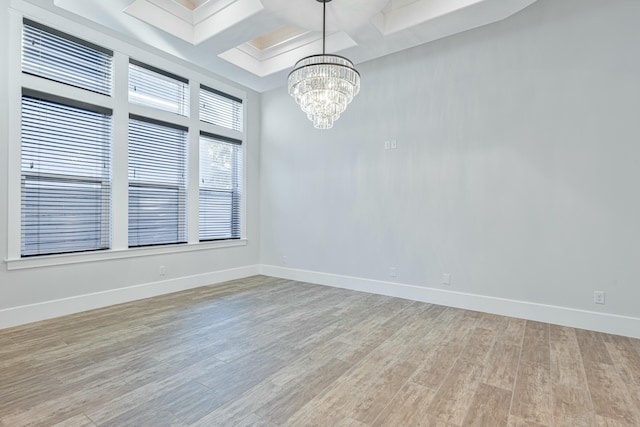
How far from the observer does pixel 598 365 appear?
254 cm

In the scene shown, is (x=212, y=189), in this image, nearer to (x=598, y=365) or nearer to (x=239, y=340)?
(x=239, y=340)

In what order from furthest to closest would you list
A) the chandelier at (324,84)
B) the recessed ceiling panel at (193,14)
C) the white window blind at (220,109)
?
the white window blind at (220,109)
the recessed ceiling panel at (193,14)
the chandelier at (324,84)

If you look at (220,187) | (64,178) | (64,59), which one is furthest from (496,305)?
(64,59)

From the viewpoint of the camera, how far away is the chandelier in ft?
9.30

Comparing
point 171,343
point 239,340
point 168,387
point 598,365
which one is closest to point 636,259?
point 598,365

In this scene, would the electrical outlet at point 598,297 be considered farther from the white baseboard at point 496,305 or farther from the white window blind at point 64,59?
the white window blind at point 64,59

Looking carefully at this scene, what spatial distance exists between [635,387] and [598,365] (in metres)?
0.32

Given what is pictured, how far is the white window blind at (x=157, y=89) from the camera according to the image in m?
4.20

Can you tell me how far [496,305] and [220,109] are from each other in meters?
4.99

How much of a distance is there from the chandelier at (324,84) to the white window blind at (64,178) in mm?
2613

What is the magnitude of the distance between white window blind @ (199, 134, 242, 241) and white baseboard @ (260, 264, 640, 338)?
1647 millimetres

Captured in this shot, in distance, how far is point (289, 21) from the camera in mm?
3572

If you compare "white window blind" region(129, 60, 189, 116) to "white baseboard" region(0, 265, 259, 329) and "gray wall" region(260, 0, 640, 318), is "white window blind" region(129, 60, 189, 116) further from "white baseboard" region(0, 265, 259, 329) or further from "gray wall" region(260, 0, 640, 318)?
"white baseboard" region(0, 265, 259, 329)

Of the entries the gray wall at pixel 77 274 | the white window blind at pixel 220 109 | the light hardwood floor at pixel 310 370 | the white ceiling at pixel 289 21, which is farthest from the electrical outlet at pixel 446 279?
the white window blind at pixel 220 109
